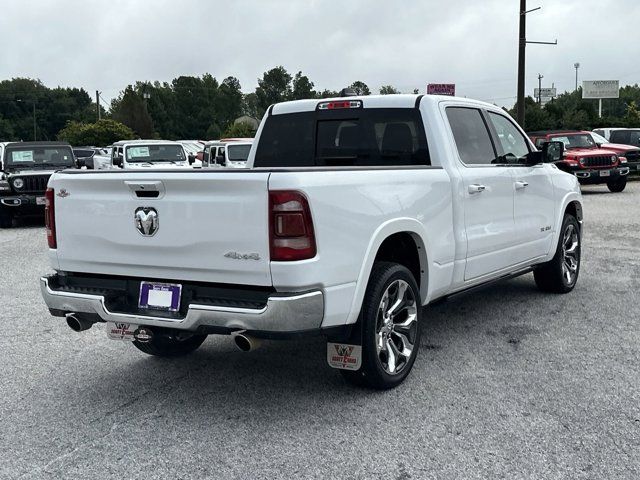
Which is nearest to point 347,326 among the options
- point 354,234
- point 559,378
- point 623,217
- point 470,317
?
point 354,234

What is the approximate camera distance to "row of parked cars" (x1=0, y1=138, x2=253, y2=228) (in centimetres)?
1529

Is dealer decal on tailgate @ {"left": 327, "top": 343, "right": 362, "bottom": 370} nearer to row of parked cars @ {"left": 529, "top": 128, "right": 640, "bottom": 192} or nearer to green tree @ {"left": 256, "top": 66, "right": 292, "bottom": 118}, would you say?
row of parked cars @ {"left": 529, "top": 128, "right": 640, "bottom": 192}

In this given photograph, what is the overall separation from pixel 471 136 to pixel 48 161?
13024 millimetres

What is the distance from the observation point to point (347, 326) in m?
4.22

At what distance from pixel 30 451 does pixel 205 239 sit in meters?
1.45

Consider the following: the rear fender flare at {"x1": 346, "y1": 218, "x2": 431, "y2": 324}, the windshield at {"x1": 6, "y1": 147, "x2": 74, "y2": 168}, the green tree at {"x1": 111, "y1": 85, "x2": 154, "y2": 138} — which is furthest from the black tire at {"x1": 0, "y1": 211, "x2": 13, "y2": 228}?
the green tree at {"x1": 111, "y1": 85, "x2": 154, "y2": 138}

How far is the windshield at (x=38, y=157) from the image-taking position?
16422mm

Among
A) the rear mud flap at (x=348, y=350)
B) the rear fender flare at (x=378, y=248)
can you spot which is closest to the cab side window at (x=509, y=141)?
the rear fender flare at (x=378, y=248)

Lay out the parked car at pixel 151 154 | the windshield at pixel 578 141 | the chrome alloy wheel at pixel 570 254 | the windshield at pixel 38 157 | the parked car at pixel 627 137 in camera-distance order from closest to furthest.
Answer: the chrome alloy wheel at pixel 570 254, the windshield at pixel 38 157, the parked car at pixel 151 154, the windshield at pixel 578 141, the parked car at pixel 627 137

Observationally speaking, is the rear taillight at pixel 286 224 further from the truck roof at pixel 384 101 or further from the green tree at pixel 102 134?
the green tree at pixel 102 134

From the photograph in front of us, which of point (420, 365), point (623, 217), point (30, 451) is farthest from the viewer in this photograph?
point (623, 217)

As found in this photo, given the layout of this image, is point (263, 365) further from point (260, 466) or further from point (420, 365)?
point (260, 466)

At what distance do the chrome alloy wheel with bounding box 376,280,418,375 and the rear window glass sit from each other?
1122 mm

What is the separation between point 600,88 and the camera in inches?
3233
